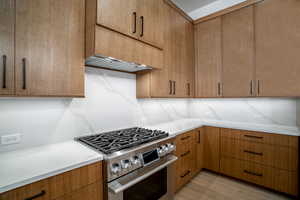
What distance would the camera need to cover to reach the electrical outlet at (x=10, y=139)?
3.75 ft

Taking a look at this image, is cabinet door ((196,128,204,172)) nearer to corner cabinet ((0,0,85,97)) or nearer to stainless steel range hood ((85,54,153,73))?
stainless steel range hood ((85,54,153,73))

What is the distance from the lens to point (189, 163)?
2.12 m

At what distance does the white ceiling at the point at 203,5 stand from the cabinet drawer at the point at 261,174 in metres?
2.62

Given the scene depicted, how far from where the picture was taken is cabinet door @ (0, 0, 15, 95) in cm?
92

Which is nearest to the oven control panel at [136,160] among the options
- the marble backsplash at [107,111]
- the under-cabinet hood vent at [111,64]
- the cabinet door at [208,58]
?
the marble backsplash at [107,111]

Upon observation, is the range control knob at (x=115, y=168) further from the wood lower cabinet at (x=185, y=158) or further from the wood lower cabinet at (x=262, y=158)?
the wood lower cabinet at (x=262, y=158)

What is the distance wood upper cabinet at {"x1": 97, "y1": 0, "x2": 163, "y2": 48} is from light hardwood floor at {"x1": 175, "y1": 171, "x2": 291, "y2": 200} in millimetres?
1969

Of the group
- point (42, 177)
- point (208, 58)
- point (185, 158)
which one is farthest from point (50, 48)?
point (208, 58)

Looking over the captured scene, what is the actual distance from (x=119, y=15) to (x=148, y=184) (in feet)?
5.28

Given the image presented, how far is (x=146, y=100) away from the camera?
2.29 meters

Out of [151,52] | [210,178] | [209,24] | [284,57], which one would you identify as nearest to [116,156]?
[151,52]

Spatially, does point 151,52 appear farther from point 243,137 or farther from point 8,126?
point 243,137

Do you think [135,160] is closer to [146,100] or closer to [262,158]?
[146,100]

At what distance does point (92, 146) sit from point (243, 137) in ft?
6.68
